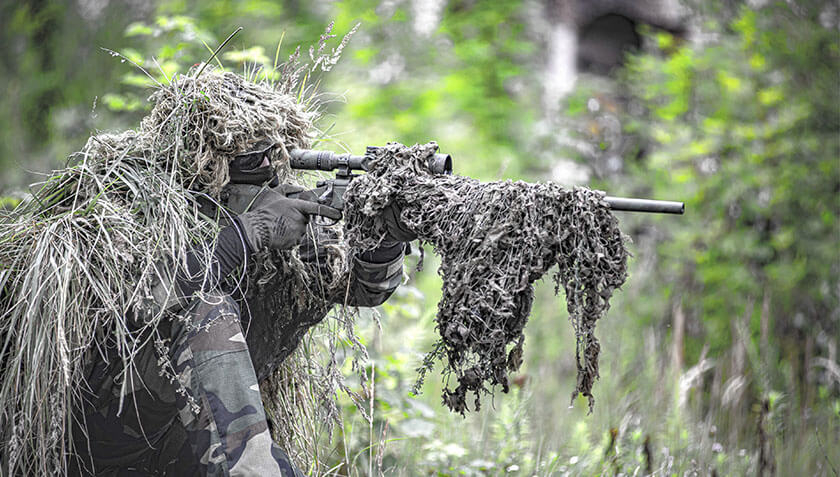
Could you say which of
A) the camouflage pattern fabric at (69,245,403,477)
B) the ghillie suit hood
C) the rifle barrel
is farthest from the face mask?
the rifle barrel

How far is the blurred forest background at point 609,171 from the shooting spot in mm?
3373

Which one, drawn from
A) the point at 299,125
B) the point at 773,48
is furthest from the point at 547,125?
the point at 299,125

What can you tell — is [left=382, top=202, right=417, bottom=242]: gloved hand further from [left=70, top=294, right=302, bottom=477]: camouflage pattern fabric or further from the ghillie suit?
[left=70, top=294, right=302, bottom=477]: camouflage pattern fabric

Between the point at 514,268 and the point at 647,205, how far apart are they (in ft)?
1.14

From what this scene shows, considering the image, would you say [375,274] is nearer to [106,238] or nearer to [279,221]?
[279,221]

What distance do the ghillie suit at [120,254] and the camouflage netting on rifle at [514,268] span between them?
2.03ft

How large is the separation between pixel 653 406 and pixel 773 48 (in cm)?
291

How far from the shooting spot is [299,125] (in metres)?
2.47

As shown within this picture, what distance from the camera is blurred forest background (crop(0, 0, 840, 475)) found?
11.1 feet

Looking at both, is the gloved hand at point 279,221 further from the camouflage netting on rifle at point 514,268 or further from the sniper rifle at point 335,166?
the camouflage netting on rifle at point 514,268

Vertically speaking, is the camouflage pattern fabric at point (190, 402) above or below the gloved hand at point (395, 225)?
below

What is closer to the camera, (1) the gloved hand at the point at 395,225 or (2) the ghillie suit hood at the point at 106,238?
A: (2) the ghillie suit hood at the point at 106,238

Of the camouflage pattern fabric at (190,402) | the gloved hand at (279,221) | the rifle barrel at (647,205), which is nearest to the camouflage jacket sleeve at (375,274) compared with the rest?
the camouflage pattern fabric at (190,402)

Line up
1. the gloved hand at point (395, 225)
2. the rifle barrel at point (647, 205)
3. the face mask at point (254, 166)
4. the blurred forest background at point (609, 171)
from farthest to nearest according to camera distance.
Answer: the blurred forest background at point (609, 171) < the face mask at point (254, 166) < the gloved hand at point (395, 225) < the rifle barrel at point (647, 205)
